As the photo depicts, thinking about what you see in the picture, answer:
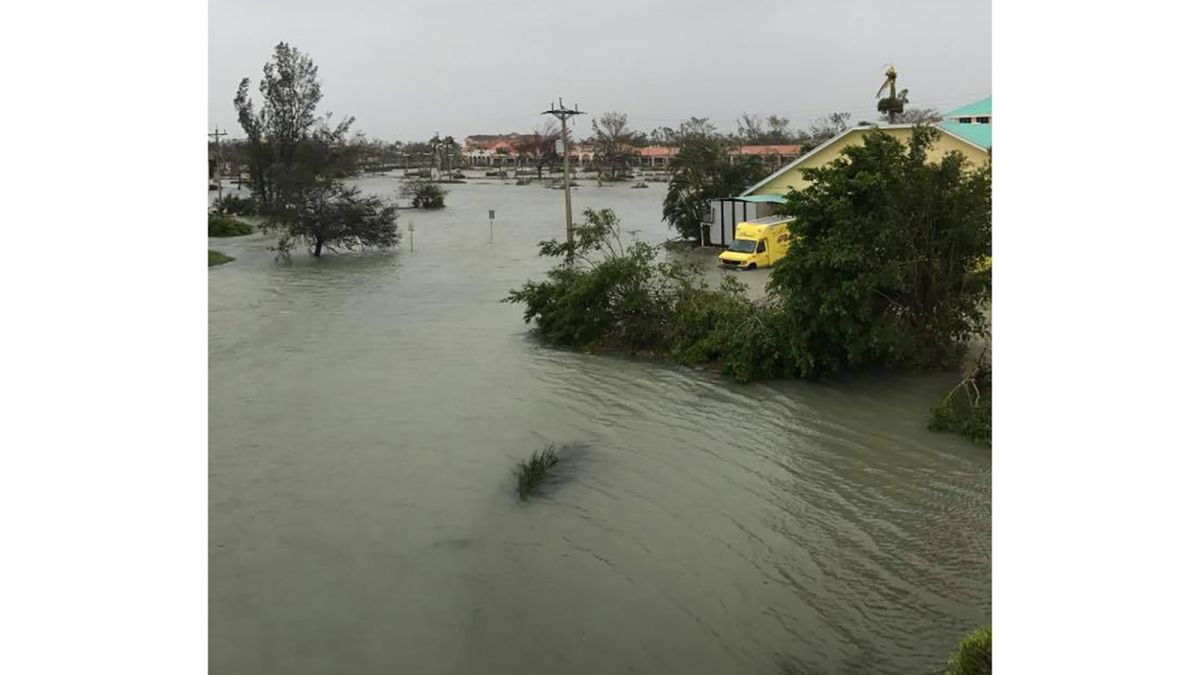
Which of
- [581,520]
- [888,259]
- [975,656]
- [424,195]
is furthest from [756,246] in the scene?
[424,195]

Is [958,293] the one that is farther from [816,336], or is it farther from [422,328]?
[422,328]

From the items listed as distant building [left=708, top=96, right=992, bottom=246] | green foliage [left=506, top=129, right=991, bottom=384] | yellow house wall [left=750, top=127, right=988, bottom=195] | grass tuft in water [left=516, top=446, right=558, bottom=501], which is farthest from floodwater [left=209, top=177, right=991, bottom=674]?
distant building [left=708, top=96, right=992, bottom=246]

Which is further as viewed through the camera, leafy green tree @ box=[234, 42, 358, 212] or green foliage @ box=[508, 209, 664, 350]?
leafy green tree @ box=[234, 42, 358, 212]

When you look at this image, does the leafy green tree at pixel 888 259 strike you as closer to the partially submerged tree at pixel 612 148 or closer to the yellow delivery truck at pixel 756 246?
the yellow delivery truck at pixel 756 246

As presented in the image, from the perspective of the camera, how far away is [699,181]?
3059cm

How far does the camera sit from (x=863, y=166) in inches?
515

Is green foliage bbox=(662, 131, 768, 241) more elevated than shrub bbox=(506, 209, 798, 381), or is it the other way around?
green foliage bbox=(662, 131, 768, 241)

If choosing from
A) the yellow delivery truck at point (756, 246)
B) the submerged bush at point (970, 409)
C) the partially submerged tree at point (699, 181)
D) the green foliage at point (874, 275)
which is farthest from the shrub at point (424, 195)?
the submerged bush at point (970, 409)

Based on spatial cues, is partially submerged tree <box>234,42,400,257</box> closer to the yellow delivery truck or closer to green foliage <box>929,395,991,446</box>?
the yellow delivery truck

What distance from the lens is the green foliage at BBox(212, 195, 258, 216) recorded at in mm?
44156

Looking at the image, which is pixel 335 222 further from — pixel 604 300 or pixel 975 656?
pixel 975 656

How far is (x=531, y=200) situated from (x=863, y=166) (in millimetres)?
37937

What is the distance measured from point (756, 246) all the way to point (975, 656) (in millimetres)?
20916

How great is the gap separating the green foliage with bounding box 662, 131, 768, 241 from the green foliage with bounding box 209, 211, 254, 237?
59.2 feet
